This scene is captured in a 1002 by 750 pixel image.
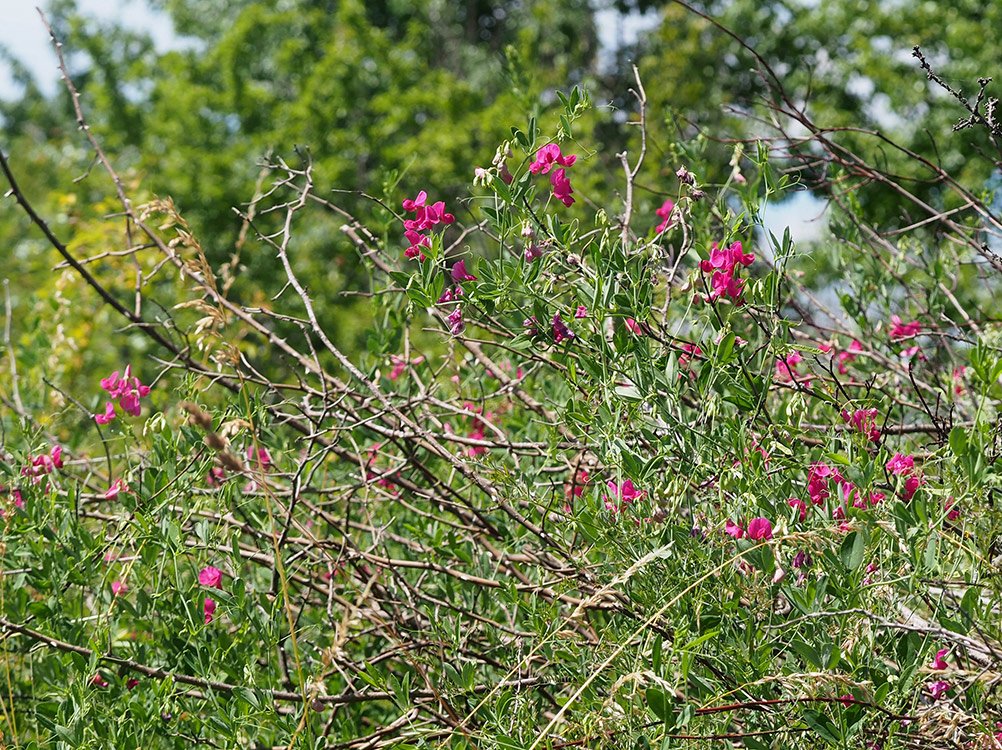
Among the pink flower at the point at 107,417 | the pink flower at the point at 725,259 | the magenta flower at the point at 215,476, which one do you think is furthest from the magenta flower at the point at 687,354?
the pink flower at the point at 107,417

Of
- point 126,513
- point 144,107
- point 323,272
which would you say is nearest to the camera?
point 126,513

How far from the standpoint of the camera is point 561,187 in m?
1.73

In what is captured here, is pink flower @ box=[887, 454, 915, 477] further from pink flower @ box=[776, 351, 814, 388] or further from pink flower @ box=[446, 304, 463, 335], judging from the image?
pink flower @ box=[446, 304, 463, 335]

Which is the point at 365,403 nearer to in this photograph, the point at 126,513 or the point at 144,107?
the point at 126,513

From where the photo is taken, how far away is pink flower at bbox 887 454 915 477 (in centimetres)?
Result: 157

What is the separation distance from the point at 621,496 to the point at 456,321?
42cm

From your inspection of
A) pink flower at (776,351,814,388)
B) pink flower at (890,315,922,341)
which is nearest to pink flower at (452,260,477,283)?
pink flower at (776,351,814,388)

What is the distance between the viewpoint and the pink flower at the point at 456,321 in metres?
1.75

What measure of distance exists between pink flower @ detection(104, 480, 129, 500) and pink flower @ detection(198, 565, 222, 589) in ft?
0.79

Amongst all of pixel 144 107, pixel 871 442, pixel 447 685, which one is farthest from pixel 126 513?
pixel 144 107

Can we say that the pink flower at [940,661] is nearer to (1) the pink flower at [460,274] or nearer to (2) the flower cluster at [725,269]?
(2) the flower cluster at [725,269]

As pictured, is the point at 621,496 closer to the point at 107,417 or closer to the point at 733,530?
the point at 733,530

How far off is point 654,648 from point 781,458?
392 millimetres

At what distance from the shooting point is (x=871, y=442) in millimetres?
1629
